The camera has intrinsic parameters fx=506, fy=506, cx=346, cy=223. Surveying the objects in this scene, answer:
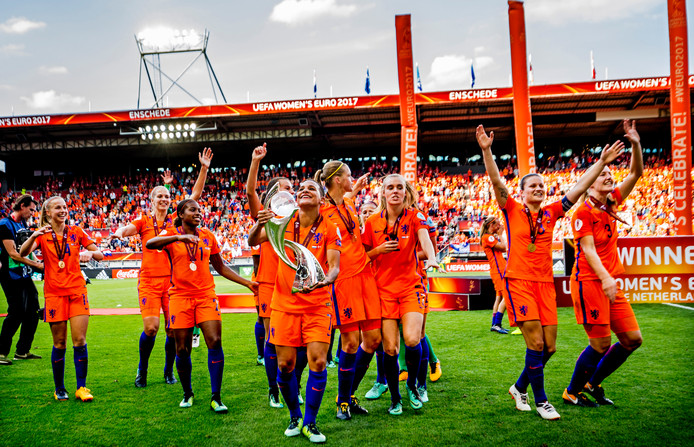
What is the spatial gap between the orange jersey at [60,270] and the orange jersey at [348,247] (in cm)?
300

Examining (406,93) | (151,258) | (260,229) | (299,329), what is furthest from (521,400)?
(406,93)

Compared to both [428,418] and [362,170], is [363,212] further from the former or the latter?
[362,170]

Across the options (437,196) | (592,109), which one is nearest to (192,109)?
(437,196)

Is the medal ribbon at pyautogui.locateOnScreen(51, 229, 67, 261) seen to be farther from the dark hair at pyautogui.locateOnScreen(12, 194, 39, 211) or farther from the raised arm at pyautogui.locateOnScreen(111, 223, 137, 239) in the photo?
the dark hair at pyautogui.locateOnScreen(12, 194, 39, 211)

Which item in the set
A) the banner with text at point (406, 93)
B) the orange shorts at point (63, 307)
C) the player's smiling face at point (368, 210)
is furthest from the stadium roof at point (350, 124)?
the orange shorts at point (63, 307)

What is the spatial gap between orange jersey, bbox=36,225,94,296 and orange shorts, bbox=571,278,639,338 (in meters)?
5.19

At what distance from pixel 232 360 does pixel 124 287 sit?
48.2ft

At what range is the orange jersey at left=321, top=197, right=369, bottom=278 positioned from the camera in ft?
15.1

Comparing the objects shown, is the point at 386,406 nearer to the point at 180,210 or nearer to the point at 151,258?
the point at 180,210

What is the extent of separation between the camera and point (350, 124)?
107 feet

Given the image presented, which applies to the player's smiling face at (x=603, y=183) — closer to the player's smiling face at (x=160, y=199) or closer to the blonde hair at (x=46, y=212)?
the player's smiling face at (x=160, y=199)

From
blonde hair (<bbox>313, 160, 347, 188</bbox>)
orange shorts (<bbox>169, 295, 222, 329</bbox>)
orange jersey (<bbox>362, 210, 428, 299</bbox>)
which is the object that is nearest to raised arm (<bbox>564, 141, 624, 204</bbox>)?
orange jersey (<bbox>362, 210, 428, 299</bbox>)

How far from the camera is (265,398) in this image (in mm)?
5473

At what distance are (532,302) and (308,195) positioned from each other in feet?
7.38
